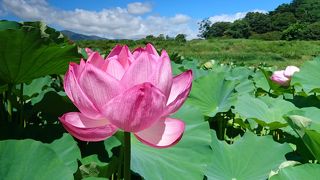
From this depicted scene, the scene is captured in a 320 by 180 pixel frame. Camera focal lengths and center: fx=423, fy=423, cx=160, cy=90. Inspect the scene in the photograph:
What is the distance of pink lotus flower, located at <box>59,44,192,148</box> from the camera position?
0.40 metres

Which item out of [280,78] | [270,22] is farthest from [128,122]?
[270,22]

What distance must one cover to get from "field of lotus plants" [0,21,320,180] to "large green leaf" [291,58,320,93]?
7.2 inches

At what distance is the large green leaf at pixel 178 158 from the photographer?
2.05ft

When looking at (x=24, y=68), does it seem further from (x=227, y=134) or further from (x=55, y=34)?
(x=227, y=134)

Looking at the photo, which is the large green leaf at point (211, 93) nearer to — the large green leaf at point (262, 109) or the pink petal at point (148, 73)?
the large green leaf at point (262, 109)

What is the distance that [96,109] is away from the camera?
0.42 meters

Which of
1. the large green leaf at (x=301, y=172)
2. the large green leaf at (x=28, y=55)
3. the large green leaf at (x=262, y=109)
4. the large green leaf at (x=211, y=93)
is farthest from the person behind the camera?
the large green leaf at (x=211, y=93)

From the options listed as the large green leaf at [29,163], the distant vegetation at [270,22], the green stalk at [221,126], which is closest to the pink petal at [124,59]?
the large green leaf at [29,163]

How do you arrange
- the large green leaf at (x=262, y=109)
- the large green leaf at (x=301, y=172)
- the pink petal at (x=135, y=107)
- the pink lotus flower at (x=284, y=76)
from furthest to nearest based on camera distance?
the pink lotus flower at (x=284, y=76), the large green leaf at (x=262, y=109), the large green leaf at (x=301, y=172), the pink petal at (x=135, y=107)

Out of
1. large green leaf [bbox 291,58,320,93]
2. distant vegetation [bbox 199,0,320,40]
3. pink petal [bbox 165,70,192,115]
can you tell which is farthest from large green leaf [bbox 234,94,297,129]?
distant vegetation [bbox 199,0,320,40]

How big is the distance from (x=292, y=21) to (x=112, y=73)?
43.0 metres

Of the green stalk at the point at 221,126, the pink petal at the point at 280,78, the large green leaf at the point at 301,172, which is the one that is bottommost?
the green stalk at the point at 221,126

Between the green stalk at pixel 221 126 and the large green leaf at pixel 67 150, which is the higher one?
the large green leaf at pixel 67 150

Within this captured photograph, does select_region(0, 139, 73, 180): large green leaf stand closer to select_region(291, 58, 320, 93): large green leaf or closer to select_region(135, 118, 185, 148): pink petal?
select_region(135, 118, 185, 148): pink petal
